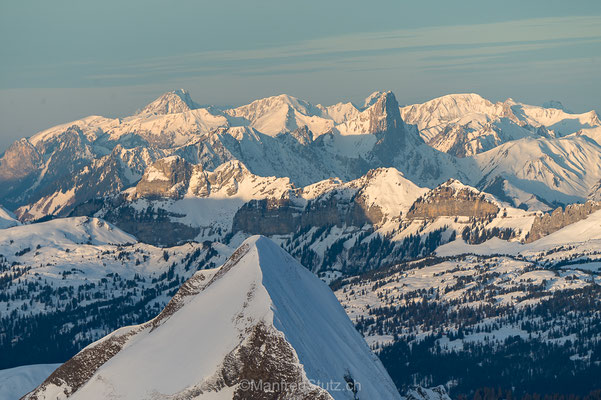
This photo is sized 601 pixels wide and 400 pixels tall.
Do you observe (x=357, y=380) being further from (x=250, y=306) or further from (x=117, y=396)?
(x=117, y=396)

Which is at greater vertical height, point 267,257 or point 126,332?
point 267,257

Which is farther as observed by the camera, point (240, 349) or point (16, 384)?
point (16, 384)

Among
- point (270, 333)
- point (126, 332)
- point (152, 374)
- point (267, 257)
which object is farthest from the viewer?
point (126, 332)

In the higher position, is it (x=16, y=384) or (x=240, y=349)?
(x=240, y=349)

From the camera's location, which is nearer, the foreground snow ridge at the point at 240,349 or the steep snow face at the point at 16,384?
the foreground snow ridge at the point at 240,349

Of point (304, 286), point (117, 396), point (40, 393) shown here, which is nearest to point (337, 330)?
point (304, 286)

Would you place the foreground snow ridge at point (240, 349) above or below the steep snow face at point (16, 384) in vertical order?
above

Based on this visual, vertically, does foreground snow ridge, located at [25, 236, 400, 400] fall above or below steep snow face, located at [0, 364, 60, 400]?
above

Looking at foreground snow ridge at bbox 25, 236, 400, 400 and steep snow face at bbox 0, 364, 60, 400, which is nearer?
foreground snow ridge at bbox 25, 236, 400, 400
